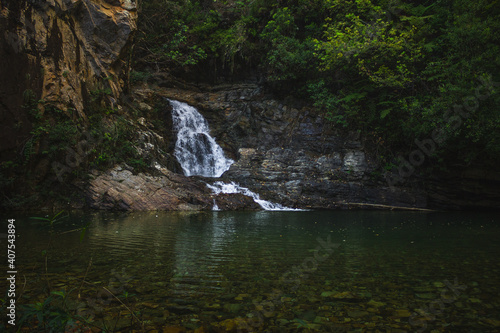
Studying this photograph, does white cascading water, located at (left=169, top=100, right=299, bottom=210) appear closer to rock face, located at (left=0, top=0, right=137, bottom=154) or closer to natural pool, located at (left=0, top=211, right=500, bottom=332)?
rock face, located at (left=0, top=0, right=137, bottom=154)

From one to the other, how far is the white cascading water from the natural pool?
13.0 m

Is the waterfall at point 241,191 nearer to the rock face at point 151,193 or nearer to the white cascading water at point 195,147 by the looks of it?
the rock face at point 151,193

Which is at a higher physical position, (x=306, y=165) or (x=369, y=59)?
(x=369, y=59)

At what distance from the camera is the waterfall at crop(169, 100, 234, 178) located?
1908 centimetres

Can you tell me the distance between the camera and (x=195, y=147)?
19672 mm

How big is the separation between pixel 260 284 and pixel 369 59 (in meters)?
16.5

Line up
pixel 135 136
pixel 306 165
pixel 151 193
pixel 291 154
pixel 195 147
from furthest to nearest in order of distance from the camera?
1. pixel 195 147
2. pixel 291 154
3. pixel 306 165
4. pixel 135 136
5. pixel 151 193

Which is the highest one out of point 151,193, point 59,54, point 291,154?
point 59,54

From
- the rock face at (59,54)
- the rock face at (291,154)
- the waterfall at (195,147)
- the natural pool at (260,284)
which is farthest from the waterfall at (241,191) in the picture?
the natural pool at (260,284)

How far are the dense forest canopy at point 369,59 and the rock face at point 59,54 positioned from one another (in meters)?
5.29

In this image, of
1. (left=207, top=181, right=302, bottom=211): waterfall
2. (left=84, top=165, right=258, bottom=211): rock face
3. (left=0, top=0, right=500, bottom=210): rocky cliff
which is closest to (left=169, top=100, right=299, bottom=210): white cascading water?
(left=0, top=0, right=500, bottom=210): rocky cliff

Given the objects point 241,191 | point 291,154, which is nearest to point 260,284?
point 241,191

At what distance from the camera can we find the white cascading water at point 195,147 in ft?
62.6

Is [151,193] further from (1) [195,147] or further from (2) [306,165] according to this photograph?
(2) [306,165]
